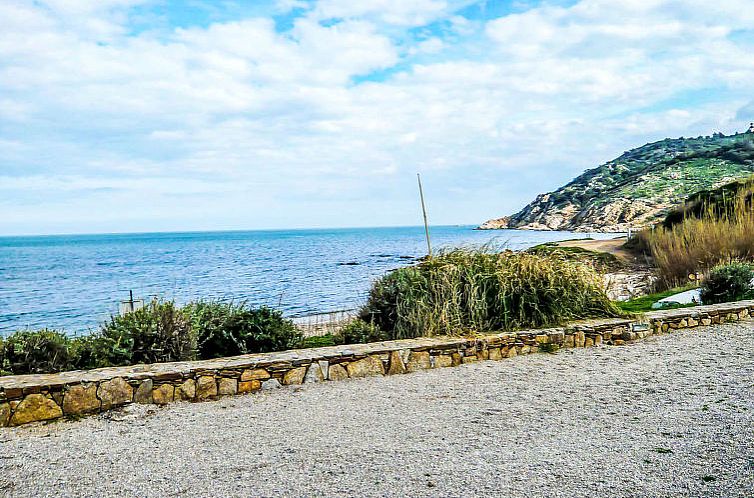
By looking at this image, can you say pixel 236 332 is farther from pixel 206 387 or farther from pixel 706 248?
pixel 706 248

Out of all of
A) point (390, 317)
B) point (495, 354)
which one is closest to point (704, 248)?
point (495, 354)

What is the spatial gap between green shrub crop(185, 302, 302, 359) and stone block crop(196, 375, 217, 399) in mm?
939

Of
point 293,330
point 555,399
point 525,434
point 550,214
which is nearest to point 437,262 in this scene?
point 293,330

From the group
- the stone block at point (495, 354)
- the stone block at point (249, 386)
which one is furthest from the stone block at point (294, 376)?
the stone block at point (495, 354)

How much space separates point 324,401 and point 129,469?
1.94 m

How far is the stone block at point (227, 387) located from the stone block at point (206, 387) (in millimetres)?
51

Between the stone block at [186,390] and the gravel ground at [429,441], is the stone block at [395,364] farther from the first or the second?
the stone block at [186,390]

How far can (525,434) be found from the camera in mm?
4516

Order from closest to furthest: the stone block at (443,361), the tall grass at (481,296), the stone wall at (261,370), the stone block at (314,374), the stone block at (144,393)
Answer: the stone wall at (261,370)
the stone block at (144,393)
the stone block at (314,374)
the stone block at (443,361)
the tall grass at (481,296)

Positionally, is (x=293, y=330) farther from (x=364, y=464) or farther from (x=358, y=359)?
(x=364, y=464)

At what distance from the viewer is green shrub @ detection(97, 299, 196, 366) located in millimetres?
5953

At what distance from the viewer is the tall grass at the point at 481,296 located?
754 centimetres

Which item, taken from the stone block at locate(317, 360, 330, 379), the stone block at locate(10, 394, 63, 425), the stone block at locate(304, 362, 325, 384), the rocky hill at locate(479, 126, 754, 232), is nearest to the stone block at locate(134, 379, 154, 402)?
the stone block at locate(10, 394, 63, 425)

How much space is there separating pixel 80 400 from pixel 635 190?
6133 cm
